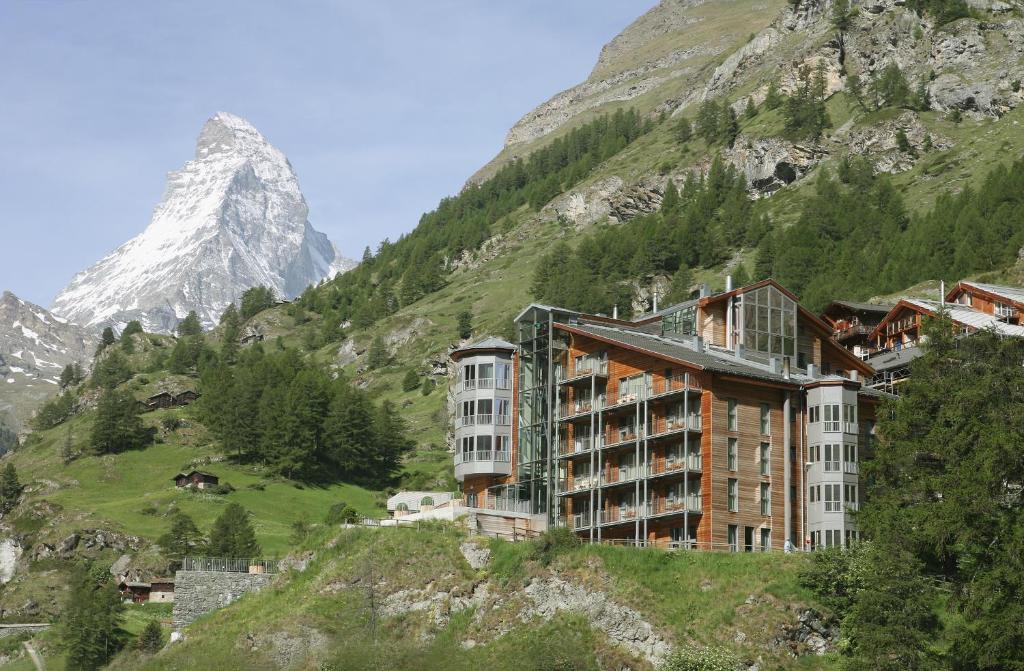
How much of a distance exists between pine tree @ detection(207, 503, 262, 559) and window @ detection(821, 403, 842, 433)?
6172cm

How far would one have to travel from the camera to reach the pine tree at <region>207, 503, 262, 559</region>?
425 feet

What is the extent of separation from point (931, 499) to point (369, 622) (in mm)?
32736

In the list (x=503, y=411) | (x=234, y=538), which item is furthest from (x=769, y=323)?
(x=234, y=538)

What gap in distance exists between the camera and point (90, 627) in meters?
118

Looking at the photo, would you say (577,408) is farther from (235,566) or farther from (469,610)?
(235,566)

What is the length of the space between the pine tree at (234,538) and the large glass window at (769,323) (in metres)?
54.9

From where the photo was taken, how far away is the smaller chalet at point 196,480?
17275 centimetres

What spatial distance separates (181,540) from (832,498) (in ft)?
265

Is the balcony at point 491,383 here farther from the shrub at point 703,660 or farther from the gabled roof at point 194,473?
the gabled roof at point 194,473

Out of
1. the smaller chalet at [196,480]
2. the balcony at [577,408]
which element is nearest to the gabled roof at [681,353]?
the balcony at [577,408]

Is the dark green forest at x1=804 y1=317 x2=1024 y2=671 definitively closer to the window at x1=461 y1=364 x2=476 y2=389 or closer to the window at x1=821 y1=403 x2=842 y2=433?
the window at x1=821 y1=403 x2=842 y2=433

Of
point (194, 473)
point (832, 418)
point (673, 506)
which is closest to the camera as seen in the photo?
point (673, 506)

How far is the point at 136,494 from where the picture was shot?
179 metres

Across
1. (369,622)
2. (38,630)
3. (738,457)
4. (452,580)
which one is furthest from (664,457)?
(38,630)
